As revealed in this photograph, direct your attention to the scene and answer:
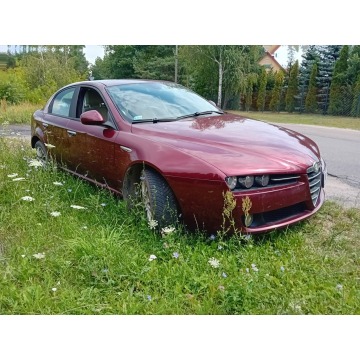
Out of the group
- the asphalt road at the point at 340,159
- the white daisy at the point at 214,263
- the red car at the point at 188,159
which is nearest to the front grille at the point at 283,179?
the red car at the point at 188,159

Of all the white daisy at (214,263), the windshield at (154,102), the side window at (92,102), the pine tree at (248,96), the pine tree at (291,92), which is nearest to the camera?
the white daisy at (214,263)

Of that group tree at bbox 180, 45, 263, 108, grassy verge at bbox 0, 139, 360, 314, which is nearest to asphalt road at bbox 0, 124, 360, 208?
grassy verge at bbox 0, 139, 360, 314

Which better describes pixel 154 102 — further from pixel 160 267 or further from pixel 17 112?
pixel 17 112

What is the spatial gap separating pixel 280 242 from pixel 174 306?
1.07 meters

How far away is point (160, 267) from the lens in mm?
2469

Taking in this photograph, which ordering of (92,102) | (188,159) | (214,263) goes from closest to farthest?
(214,263) → (188,159) → (92,102)

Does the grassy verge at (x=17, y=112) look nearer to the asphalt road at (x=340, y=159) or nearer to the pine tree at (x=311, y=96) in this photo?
the asphalt road at (x=340, y=159)

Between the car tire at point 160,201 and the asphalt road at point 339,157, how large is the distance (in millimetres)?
2149

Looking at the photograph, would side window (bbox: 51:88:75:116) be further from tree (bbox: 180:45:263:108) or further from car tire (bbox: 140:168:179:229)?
car tire (bbox: 140:168:179:229)

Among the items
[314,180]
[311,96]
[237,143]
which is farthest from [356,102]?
[237,143]

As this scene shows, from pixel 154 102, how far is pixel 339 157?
3775 millimetres

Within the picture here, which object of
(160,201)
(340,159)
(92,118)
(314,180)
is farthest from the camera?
(340,159)

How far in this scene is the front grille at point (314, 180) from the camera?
2.79 meters

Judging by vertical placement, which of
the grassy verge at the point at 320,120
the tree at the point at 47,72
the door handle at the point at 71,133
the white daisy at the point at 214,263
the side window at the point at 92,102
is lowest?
the white daisy at the point at 214,263
